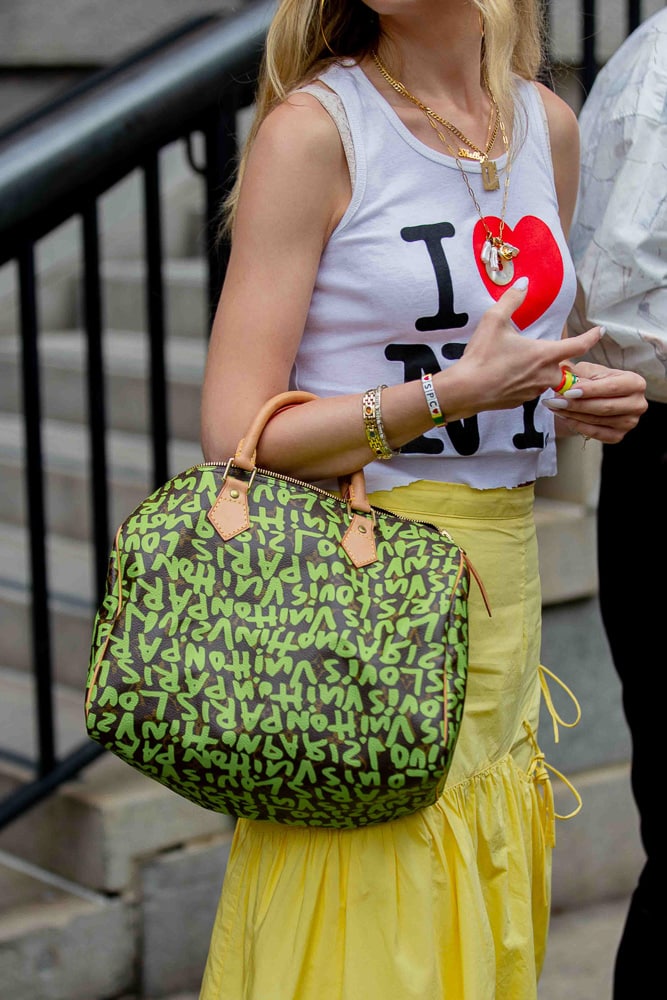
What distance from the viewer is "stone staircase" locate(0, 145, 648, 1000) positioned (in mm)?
2729

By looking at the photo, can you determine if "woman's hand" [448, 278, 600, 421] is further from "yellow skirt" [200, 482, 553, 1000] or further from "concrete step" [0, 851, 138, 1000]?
"concrete step" [0, 851, 138, 1000]

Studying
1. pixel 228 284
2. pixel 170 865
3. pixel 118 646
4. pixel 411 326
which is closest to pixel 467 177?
pixel 411 326

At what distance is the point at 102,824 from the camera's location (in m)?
2.71

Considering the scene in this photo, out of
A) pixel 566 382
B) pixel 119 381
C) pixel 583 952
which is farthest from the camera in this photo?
pixel 119 381

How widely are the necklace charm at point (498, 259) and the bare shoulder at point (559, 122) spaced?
28 cm

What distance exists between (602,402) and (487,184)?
1.11 ft

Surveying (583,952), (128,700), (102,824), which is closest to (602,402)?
(128,700)

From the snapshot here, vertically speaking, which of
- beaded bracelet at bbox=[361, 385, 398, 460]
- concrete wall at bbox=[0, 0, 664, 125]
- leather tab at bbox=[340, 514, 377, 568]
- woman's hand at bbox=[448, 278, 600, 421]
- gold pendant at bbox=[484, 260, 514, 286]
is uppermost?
concrete wall at bbox=[0, 0, 664, 125]

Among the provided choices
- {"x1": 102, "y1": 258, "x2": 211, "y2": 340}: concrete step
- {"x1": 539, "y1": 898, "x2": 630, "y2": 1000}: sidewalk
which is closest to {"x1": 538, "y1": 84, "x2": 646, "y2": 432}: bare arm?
{"x1": 539, "y1": 898, "x2": 630, "y2": 1000}: sidewalk

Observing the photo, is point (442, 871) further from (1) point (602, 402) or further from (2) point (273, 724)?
(1) point (602, 402)

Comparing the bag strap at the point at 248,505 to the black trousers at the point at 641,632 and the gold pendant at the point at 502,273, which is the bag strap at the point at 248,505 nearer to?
the gold pendant at the point at 502,273

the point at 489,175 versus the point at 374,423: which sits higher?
the point at 489,175

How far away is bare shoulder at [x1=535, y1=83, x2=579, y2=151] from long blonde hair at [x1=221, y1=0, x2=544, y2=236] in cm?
10

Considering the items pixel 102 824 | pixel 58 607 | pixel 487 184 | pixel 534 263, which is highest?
pixel 487 184
